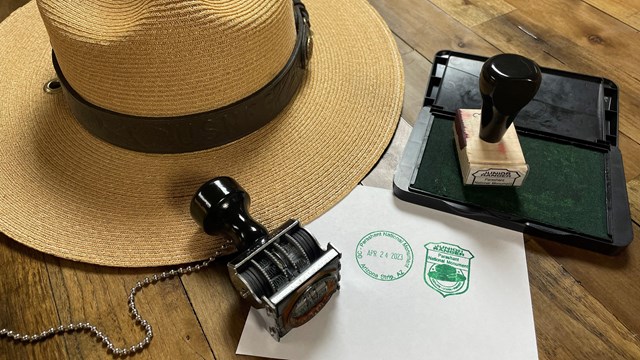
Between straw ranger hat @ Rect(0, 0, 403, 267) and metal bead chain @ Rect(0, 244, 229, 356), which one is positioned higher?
straw ranger hat @ Rect(0, 0, 403, 267)

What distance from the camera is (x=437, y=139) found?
91cm

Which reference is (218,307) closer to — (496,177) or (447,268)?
(447,268)

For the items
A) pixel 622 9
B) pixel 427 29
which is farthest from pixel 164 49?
pixel 622 9

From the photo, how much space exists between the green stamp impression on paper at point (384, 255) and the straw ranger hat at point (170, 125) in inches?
3.9

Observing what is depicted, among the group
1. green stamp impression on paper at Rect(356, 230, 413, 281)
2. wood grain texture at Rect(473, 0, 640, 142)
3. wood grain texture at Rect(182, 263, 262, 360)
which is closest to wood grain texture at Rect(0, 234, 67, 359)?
wood grain texture at Rect(182, 263, 262, 360)

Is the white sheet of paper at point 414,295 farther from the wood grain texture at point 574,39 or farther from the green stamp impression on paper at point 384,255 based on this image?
the wood grain texture at point 574,39

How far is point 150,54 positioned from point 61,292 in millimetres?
394

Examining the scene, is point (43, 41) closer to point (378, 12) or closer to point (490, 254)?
point (378, 12)

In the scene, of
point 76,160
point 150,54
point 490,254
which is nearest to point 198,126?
point 150,54

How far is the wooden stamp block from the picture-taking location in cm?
79
